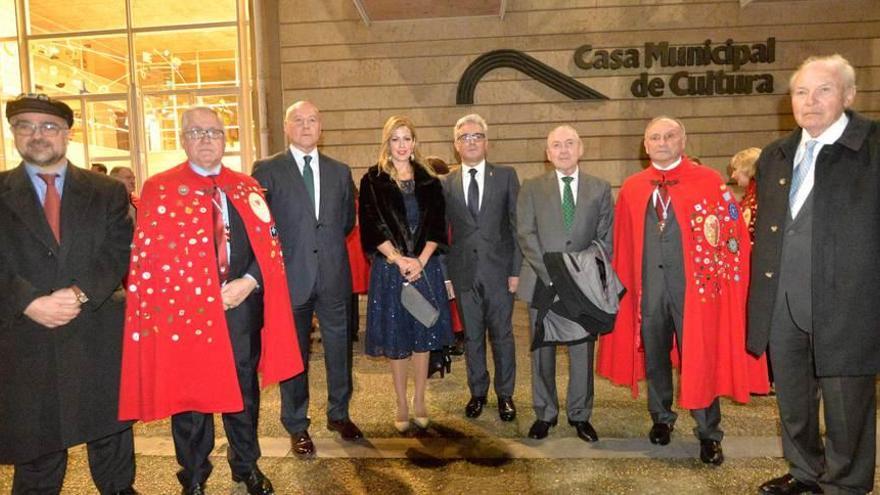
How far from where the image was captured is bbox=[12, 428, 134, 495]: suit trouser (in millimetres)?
2746

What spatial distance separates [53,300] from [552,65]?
28.3 feet

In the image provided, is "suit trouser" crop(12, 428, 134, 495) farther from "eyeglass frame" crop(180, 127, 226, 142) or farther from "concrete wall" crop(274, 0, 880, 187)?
"concrete wall" crop(274, 0, 880, 187)

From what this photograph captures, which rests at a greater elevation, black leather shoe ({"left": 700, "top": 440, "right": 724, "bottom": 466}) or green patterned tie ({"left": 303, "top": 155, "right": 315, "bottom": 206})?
green patterned tie ({"left": 303, "top": 155, "right": 315, "bottom": 206})

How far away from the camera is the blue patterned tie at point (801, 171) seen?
282 centimetres

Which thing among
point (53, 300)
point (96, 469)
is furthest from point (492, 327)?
point (53, 300)

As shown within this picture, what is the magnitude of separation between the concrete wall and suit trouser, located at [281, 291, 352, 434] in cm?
645

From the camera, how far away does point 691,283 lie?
3.48 metres

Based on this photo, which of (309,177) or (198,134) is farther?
(309,177)

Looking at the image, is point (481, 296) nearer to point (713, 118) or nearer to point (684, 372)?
point (684, 372)

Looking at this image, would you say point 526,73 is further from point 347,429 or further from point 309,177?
point 347,429

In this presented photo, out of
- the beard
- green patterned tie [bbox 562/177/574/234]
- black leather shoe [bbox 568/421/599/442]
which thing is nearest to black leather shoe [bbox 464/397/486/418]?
black leather shoe [bbox 568/421/599/442]

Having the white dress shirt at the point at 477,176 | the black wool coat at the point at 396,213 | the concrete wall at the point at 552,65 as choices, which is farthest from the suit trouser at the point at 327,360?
the concrete wall at the point at 552,65

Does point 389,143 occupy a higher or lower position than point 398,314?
higher

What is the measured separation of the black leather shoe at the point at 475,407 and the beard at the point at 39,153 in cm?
310
